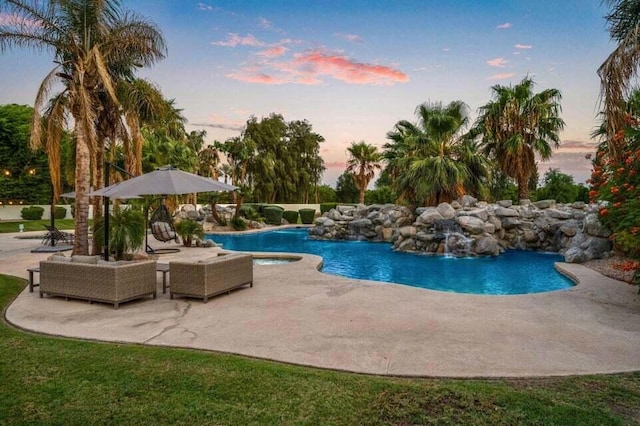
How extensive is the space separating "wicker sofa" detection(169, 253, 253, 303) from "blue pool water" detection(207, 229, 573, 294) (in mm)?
4109

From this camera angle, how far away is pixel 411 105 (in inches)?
816

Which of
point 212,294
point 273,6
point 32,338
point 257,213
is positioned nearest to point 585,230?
point 212,294

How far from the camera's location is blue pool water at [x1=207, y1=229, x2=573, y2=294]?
881 centimetres

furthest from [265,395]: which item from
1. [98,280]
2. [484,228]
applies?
[484,228]

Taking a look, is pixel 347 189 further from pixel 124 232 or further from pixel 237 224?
pixel 124 232

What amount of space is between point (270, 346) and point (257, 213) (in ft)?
69.4

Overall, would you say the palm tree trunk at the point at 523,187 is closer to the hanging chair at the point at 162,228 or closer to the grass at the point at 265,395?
the hanging chair at the point at 162,228

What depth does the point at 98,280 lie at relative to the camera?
18.6 feet

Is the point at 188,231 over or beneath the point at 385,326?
over

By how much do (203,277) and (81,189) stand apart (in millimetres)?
5139

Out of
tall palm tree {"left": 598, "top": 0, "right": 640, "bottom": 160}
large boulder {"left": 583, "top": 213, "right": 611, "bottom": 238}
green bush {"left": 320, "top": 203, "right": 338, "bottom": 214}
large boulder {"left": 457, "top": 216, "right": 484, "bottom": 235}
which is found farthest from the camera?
green bush {"left": 320, "top": 203, "right": 338, "bottom": 214}

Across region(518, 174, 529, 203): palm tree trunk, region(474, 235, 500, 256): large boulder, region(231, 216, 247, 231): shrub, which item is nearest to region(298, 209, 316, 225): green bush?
region(231, 216, 247, 231): shrub

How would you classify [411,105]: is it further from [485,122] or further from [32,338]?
[32,338]

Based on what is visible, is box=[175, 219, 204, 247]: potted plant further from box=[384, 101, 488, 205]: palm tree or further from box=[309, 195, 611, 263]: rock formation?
box=[384, 101, 488, 205]: palm tree
